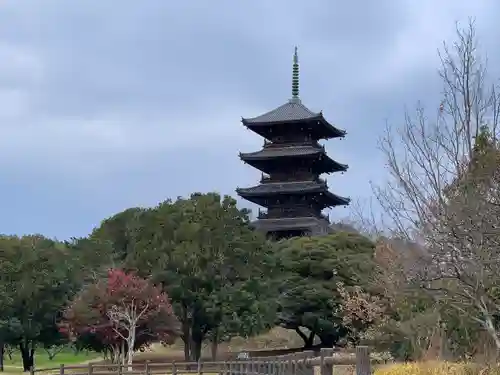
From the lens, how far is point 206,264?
3231 centimetres

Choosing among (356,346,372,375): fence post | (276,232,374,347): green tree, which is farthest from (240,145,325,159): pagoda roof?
(356,346,372,375): fence post

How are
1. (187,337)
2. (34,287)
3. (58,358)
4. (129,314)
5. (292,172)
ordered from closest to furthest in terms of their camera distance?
(129,314), (187,337), (34,287), (292,172), (58,358)

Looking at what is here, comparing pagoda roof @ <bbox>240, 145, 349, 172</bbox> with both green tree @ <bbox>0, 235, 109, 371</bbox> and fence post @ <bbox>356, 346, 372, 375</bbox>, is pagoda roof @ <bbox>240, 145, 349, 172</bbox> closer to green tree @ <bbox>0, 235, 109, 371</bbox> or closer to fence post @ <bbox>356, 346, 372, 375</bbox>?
green tree @ <bbox>0, 235, 109, 371</bbox>

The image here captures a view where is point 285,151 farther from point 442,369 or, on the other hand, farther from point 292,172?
point 442,369

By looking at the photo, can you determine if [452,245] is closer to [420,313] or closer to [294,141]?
[420,313]

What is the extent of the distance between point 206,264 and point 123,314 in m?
4.39

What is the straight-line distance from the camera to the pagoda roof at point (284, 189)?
146 feet

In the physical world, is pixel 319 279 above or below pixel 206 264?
below

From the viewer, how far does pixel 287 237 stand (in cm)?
4444

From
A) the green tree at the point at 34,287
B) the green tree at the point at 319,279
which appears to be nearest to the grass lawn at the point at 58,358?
the green tree at the point at 34,287

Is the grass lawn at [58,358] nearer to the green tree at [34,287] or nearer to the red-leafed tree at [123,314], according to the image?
the green tree at [34,287]

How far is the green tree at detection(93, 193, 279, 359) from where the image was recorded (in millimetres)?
31844

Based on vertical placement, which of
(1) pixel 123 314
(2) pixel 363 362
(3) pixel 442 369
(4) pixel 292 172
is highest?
(4) pixel 292 172

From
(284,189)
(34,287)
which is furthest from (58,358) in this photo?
(284,189)
